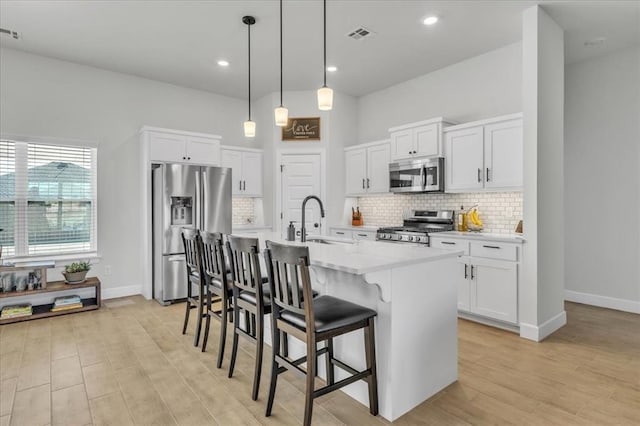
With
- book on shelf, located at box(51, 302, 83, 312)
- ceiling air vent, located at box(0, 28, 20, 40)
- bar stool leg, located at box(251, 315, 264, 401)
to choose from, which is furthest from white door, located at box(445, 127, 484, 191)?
ceiling air vent, located at box(0, 28, 20, 40)

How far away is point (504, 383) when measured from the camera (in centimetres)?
253

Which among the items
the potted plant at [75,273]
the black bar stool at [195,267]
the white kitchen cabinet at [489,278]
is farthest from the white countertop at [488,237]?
the potted plant at [75,273]

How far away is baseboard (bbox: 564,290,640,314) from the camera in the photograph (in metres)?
4.20

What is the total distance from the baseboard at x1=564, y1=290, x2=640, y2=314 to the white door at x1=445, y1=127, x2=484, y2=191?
210cm

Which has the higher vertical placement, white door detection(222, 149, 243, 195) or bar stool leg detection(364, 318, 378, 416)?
white door detection(222, 149, 243, 195)

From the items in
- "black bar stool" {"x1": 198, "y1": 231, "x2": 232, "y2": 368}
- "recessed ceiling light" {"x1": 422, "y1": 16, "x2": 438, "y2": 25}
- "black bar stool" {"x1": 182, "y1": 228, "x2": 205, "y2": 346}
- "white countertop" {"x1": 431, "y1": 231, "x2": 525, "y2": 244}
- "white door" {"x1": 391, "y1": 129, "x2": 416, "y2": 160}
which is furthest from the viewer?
"white door" {"x1": 391, "y1": 129, "x2": 416, "y2": 160}

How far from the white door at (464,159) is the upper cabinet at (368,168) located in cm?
102

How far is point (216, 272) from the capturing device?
115 inches

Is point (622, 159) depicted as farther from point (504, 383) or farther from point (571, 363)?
point (504, 383)

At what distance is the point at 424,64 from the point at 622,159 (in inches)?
104

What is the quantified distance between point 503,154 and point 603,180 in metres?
1.62

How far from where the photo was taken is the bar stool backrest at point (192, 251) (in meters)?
3.23

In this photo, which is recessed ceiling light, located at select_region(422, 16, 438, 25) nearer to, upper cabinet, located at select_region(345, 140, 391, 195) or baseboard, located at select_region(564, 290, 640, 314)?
upper cabinet, located at select_region(345, 140, 391, 195)

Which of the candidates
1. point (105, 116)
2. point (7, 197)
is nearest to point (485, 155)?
point (105, 116)
